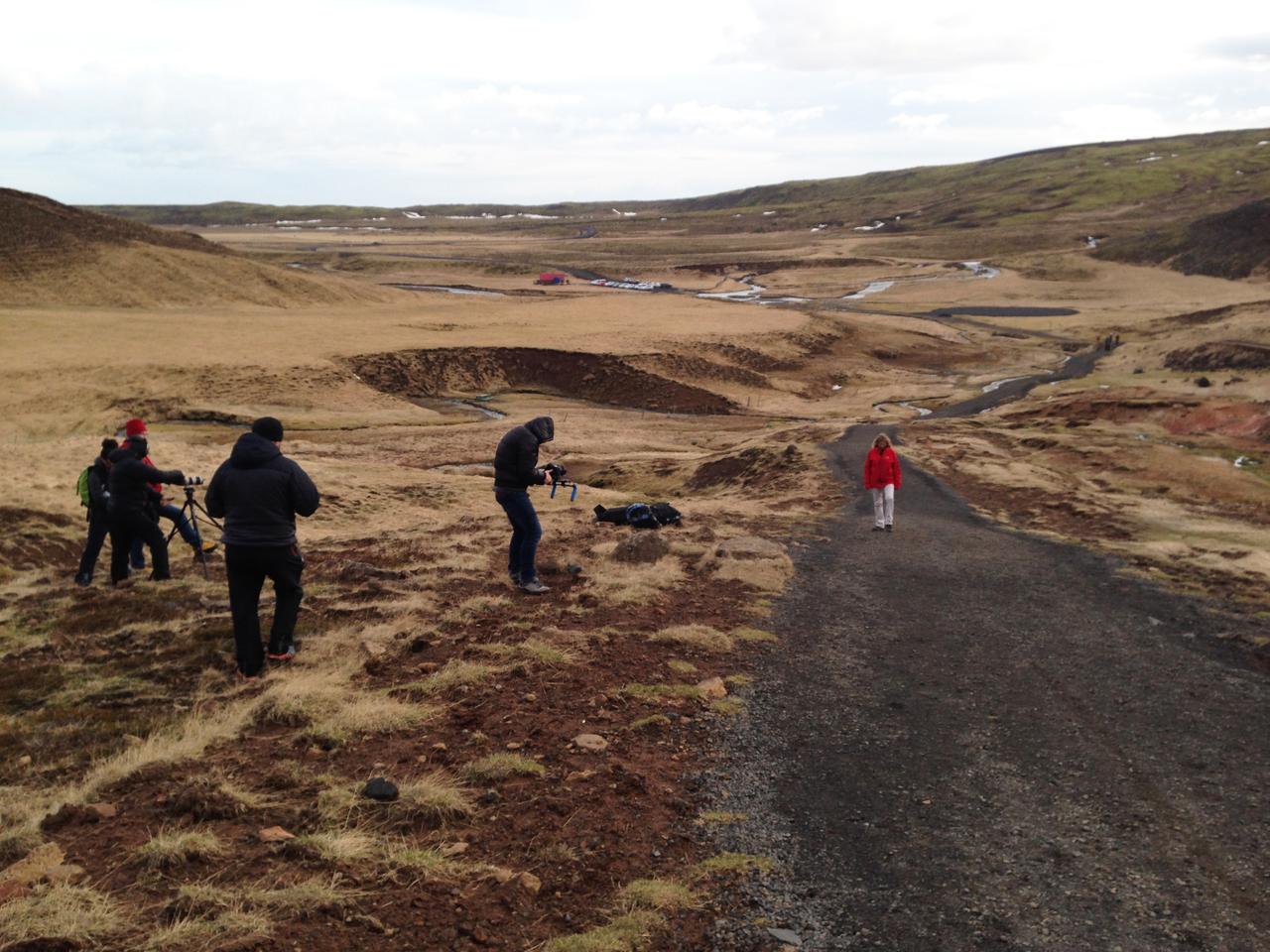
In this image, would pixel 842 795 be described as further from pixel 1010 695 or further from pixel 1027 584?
pixel 1027 584

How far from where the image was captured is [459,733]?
880 cm

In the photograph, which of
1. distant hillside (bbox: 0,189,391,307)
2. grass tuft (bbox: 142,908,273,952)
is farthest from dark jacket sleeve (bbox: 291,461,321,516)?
distant hillside (bbox: 0,189,391,307)

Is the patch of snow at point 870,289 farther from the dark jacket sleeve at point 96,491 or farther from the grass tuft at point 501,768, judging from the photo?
A: the grass tuft at point 501,768

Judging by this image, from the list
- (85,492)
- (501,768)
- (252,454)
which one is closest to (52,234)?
(85,492)

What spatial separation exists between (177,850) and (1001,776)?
6412 millimetres

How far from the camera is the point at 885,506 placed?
20.8 metres

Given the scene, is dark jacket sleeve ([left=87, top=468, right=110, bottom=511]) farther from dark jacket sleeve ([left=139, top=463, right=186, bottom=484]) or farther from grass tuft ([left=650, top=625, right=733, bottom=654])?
grass tuft ([left=650, top=625, right=733, bottom=654])

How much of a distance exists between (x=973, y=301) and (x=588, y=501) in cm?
9298

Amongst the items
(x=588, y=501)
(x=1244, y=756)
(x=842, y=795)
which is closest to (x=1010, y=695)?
(x=1244, y=756)

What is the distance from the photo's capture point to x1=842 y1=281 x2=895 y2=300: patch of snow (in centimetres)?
11594

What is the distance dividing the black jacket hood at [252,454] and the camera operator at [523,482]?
12.0 ft

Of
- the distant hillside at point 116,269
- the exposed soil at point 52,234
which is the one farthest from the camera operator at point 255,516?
the exposed soil at point 52,234

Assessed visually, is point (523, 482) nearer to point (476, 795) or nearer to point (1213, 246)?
point (476, 795)

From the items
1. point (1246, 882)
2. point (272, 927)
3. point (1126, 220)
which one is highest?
point (1126, 220)
